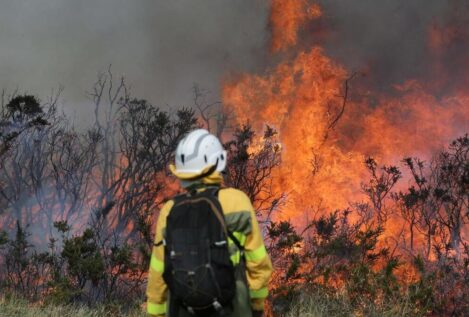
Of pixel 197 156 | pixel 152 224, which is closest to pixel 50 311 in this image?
pixel 197 156

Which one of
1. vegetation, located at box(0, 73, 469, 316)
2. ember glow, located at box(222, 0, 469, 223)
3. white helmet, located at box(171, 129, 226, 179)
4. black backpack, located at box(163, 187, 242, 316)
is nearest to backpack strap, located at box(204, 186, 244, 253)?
black backpack, located at box(163, 187, 242, 316)

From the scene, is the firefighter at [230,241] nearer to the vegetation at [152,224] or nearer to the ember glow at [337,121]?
the vegetation at [152,224]

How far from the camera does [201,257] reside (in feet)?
9.36

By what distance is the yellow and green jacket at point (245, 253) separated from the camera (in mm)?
2975

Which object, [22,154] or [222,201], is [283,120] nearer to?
[22,154]

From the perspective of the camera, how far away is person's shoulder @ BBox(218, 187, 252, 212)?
9.78 feet

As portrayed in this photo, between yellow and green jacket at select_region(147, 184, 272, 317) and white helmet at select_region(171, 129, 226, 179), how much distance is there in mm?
202

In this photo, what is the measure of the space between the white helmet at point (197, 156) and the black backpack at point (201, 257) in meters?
0.24

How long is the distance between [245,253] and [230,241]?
0.13 metres

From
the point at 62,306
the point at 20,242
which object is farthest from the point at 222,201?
the point at 20,242

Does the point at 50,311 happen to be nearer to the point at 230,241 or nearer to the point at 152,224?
the point at 230,241

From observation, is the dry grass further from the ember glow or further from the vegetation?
the ember glow

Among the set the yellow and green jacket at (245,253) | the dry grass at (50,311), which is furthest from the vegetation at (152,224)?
the yellow and green jacket at (245,253)

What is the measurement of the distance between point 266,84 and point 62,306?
49.1 ft
